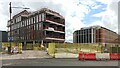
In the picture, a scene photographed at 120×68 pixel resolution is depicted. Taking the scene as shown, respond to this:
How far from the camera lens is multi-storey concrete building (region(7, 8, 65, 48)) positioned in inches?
3506

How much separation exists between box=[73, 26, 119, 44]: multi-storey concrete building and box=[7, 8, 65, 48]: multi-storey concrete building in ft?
178

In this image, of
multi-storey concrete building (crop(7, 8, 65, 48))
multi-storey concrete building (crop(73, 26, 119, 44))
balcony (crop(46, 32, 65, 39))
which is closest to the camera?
multi-storey concrete building (crop(7, 8, 65, 48))

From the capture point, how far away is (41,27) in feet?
293

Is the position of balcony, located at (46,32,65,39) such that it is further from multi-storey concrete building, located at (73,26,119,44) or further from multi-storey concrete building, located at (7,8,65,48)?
multi-storey concrete building, located at (73,26,119,44)

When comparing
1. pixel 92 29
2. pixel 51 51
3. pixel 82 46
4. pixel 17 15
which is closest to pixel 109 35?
pixel 92 29

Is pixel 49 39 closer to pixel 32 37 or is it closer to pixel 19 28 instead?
pixel 32 37

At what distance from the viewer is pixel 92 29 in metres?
156

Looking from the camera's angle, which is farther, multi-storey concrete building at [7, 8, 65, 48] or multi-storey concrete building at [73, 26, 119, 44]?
multi-storey concrete building at [73, 26, 119, 44]

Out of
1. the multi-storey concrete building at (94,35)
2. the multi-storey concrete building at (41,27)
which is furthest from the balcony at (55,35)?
the multi-storey concrete building at (94,35)

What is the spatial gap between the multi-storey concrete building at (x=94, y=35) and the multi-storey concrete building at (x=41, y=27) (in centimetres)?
5434

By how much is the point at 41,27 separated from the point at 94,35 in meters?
69.7

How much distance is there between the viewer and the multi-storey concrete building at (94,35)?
6018 inches

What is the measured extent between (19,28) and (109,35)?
257 ft

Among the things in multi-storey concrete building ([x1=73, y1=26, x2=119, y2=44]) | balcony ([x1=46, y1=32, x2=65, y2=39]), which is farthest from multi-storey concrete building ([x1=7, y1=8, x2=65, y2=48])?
multi-storey concrete building ([x1=73, y1=26, x2=119, y2=44])
